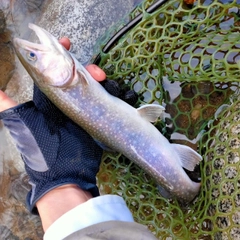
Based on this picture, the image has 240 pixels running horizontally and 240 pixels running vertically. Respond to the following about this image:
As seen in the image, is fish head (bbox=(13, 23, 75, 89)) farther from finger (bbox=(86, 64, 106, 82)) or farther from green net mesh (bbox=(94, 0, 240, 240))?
green net mesh (bbox=(94, 0, 240, 240))

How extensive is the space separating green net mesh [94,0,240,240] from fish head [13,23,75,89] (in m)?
0.29

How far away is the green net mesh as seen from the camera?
1.73m

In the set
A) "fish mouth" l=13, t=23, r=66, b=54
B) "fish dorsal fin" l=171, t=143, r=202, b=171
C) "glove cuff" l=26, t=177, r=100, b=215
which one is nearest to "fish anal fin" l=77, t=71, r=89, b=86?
"fish mouth" l=13, t=23, r=66, b=54

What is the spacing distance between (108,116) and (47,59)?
39 centimetres

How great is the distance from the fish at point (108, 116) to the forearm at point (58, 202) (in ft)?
0.97

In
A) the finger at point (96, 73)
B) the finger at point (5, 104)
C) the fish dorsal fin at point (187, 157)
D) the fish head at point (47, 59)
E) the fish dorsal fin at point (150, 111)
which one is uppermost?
the fish head at point (47, 59)

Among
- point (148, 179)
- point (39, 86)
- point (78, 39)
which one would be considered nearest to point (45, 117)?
point (39, 86)

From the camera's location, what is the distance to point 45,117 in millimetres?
1742

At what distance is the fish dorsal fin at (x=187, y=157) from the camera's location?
1810 millimetres

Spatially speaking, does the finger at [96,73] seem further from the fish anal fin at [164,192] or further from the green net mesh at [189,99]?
the fish anal fin at [164,192]

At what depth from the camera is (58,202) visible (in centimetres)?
158

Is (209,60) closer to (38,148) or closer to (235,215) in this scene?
(235,215)

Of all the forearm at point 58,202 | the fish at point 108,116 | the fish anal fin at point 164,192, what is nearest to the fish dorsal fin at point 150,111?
the fish at point 108,116

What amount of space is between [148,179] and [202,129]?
403mm
